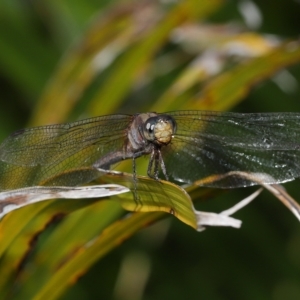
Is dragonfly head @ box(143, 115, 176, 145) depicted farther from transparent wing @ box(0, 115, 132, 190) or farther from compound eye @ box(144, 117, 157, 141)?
transparent wing @ box(0, 115, 132, 190)

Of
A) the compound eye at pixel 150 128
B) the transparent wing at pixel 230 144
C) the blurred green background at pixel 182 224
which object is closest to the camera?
the transparent wing at pixel 230 144

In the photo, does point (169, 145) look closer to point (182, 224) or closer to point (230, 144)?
point (230, 144)

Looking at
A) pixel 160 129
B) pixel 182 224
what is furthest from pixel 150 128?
pixel 182 224

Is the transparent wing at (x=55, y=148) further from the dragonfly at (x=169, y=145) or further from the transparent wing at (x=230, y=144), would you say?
the transparent wing at (x=230, y=144)

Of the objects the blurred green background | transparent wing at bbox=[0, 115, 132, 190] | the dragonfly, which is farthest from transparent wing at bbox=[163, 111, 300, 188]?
the blurred green background

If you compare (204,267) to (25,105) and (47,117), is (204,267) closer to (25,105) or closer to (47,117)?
(47,117)

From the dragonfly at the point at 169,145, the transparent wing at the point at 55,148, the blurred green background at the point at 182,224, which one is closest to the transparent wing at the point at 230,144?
the dragonfly at the point at 169,145

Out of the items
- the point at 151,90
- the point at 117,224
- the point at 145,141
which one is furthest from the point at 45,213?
the point at 151,90
